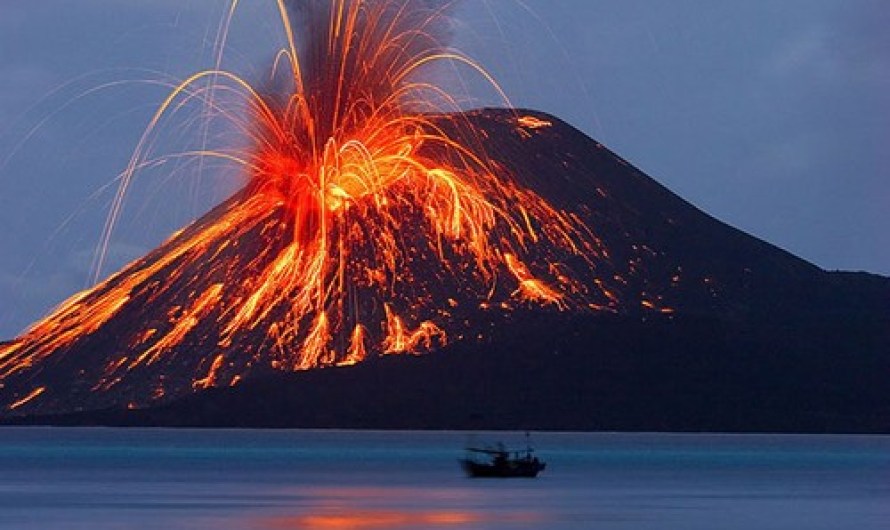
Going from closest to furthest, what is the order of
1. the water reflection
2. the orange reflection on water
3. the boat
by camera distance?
the orange reflection on water < the water reflection < the boat

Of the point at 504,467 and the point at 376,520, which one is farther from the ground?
the point at 504,467

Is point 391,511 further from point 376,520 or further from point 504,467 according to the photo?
point 504,467

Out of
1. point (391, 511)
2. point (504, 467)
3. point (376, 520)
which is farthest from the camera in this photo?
point (504, 467)

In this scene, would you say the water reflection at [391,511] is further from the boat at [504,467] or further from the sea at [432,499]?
the boat at [504,467]

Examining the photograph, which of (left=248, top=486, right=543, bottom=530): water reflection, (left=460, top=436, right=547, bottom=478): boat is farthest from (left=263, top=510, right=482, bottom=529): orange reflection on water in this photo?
(left=460, top=436, right=547, bottom=478): boat

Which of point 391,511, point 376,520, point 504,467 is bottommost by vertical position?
point 376,520

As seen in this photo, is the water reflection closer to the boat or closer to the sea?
the sea

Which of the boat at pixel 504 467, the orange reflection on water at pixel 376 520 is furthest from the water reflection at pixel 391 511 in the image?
the boat at pixel 504 467

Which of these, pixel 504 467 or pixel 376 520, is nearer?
pixel 376 520

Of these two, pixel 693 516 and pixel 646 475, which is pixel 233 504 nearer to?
pixel 693 516

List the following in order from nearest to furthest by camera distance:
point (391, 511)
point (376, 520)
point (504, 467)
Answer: point (376, 520) < point (391, 511) < point (504, 467)

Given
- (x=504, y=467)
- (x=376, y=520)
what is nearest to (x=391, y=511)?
(x=376, y=520)

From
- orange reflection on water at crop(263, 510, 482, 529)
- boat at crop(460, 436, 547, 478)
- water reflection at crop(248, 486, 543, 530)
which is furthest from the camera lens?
boat at crop(460, 436, 547, 478)
